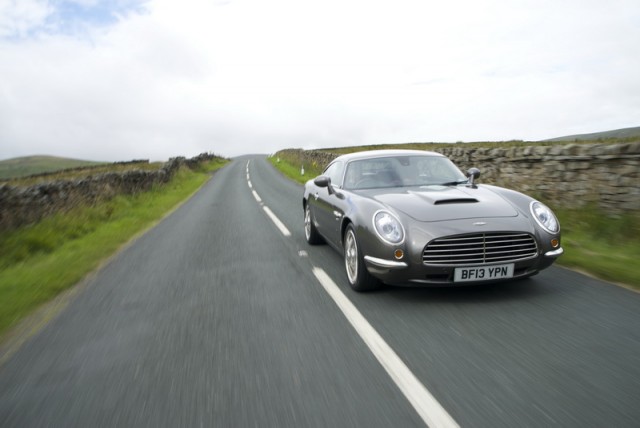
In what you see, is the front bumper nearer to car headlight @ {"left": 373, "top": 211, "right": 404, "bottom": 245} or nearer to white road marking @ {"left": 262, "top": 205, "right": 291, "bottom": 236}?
car headlight @ {"left": 373, "top": 211, "right": 404, "bottom": 245}

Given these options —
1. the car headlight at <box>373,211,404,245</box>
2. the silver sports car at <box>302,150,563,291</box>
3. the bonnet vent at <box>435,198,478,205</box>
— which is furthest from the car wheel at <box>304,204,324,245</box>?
the bonnet vent at <box>435,198,478,205</box>

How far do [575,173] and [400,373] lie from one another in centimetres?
649

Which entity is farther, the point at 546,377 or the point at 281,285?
the point at 281,285

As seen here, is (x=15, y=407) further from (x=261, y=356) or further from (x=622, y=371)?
(x=622, y=371)

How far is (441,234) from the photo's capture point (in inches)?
160

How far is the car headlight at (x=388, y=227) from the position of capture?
4234mm

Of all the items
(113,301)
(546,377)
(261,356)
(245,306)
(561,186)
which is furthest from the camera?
(561,186)

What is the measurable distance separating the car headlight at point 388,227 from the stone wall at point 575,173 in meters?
4.48

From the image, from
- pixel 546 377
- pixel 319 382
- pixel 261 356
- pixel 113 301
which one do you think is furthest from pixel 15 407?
pixel 546 377

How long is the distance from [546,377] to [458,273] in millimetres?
1368

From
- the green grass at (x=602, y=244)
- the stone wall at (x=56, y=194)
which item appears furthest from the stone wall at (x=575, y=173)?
the stone wall at (x=56, y=194)

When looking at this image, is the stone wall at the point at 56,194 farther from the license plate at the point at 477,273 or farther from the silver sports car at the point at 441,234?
the license plate at the point at 477,273

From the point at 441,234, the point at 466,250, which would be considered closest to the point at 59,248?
the point at 441,234

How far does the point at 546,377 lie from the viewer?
2758 millimetres
